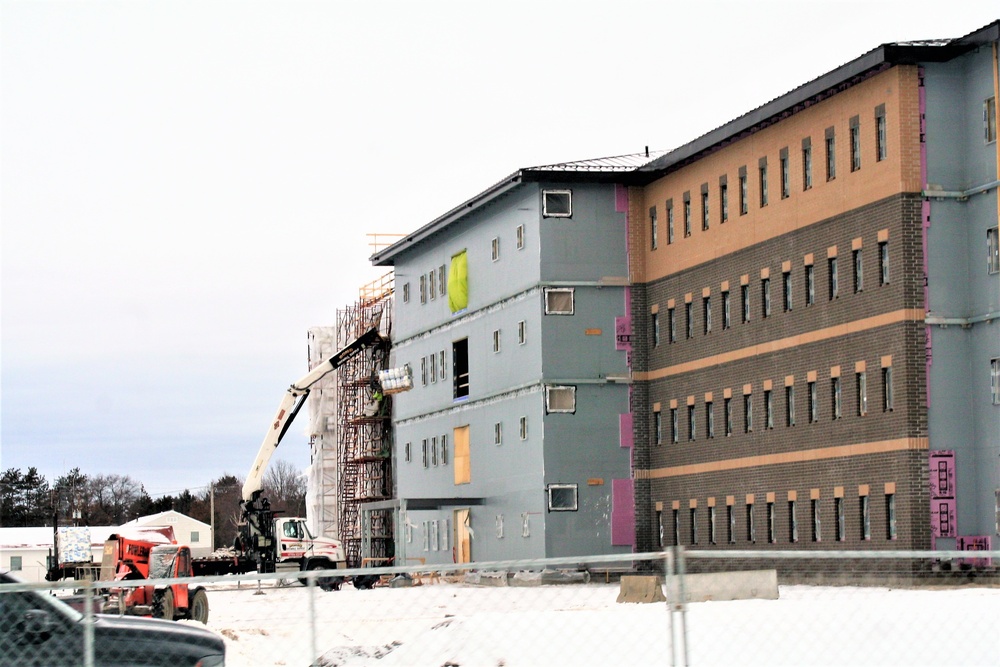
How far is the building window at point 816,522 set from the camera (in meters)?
49.0

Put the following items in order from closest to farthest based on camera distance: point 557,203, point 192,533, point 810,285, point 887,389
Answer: point 887,389, point 810,285, point 557,203, point 192,533

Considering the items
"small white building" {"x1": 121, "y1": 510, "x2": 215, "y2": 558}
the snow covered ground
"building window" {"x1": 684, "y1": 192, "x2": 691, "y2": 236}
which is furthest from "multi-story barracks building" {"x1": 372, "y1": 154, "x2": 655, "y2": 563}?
"small white building" {"x1": 121, "y1": 510, "x2": 215, "y2": 558}

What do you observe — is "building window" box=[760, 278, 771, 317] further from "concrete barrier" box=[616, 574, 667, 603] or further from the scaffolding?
the scaffolding

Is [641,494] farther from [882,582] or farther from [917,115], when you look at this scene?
[917,115]

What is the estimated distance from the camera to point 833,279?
49031mm

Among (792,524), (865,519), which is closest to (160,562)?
(792,524)

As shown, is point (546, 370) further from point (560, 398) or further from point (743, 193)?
point (743, 193)

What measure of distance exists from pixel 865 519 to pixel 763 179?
12447 mm

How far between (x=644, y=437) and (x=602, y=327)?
4584 millimetres

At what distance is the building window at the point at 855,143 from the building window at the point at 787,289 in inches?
203

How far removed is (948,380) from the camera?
148 ft

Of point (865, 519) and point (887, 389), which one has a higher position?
point (887, 389)

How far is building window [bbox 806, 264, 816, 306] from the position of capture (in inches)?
1969

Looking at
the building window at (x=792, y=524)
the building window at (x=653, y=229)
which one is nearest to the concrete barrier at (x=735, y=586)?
the building window at (x=792, y=524)
